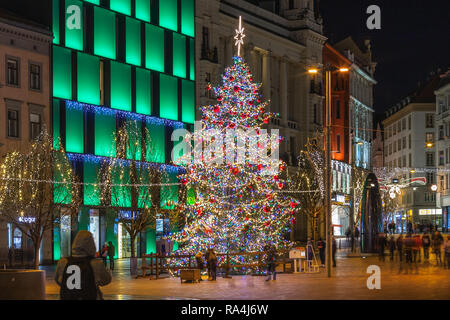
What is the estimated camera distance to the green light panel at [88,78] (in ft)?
182

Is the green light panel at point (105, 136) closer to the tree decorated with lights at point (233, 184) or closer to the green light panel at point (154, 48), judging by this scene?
the green light panel at point (154, 48)

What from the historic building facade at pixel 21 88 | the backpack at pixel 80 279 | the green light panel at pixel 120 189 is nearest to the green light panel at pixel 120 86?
the green light panel at pixel 120 189

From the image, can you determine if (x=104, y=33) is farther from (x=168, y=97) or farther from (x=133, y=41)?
(x=168, y=97)

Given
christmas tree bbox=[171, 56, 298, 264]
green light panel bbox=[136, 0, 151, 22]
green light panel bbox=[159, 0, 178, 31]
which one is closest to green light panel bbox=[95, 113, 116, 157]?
green light panel bbox=[136, 0, 151, 22]

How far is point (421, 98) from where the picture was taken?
410 feet

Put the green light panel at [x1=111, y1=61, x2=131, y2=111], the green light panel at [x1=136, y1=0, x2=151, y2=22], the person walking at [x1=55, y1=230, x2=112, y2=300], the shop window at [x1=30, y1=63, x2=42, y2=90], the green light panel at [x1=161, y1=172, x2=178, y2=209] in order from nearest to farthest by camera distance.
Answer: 1. the person walking at [x1=55, y1=230, x2=112, y2=300]
2. the shop window at [x1=30, y1=63, x2=42, y2=90]
3. the green light panel at [x1=161, y1=172, x2=178, y2=209]
4. the green light panel at [x1=111, y1=61, x2=131, y2=111]
5. the green light panel at [x1=136, y1=0, x2=151, y2=22]

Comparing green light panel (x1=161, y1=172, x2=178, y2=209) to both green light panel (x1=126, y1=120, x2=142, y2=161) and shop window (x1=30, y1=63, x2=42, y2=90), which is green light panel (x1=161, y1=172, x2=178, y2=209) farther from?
shop window (x1=30, y1=63, x2=42, y2=90)

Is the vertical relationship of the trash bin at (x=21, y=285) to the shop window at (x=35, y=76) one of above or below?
below

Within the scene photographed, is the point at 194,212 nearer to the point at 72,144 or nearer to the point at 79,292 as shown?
the point at 72,144

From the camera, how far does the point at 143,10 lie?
2432 inches

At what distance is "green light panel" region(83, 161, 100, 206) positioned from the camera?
2172 inches

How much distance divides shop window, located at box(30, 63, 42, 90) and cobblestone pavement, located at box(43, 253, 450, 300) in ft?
55.2

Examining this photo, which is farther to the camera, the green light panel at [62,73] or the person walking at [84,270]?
the green light panel at [62,73]

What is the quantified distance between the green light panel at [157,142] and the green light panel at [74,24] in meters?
8.42
